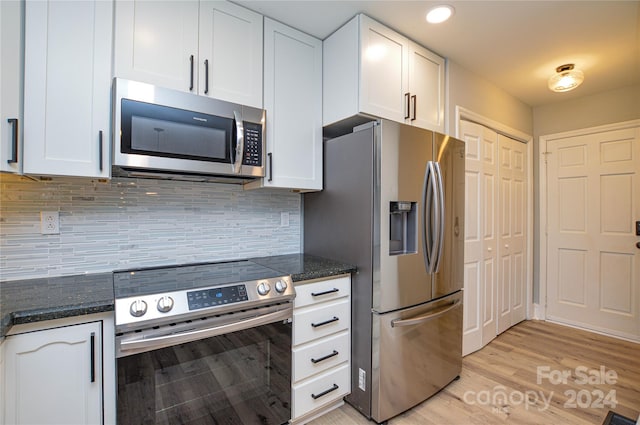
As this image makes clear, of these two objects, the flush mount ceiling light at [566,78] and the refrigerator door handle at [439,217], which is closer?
the refrigerator door handle at [439,217]

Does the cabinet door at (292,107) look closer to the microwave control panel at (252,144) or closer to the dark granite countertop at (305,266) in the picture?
the microwave control panel at (252,144)

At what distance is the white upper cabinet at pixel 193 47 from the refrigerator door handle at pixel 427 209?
3.71 feet

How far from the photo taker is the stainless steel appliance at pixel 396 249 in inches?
68.3

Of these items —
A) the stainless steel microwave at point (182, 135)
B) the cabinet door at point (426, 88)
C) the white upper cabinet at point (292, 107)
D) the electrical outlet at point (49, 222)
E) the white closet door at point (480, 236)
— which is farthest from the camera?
the white closet door at point (480, 236)

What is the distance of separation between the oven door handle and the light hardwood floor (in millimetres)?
793

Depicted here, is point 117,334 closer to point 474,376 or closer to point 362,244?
point 362,244

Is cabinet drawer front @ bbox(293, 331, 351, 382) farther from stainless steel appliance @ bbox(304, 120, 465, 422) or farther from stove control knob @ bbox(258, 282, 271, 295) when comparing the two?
stove control knob @ bbox(258, 282, 271, 295)

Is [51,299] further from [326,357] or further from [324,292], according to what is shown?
[326,357]

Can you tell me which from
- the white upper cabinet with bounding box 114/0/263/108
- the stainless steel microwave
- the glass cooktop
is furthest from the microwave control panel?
the glass cooktop

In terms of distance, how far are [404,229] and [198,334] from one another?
1.29m

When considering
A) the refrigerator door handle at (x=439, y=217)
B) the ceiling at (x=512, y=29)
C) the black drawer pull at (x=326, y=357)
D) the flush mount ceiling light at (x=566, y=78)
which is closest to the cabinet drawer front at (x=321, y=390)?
the black drawer pull at (x=326, y=357)

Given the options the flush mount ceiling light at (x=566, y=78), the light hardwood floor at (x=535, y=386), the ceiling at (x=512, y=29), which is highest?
the ceiling at (x=512, y=29)

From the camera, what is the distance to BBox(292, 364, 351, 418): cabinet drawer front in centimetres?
168

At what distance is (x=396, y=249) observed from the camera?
191 centimetres
